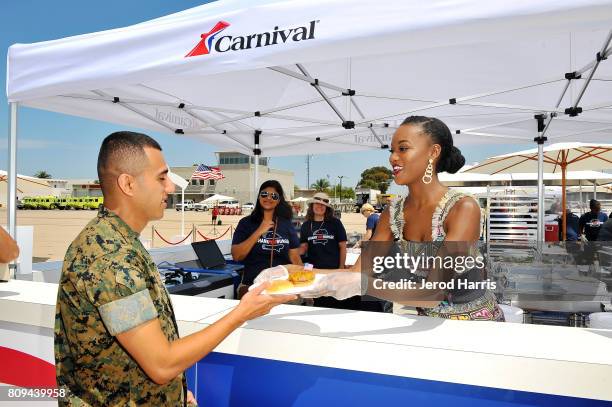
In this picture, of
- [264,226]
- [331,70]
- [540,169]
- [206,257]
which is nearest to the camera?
[264,226]

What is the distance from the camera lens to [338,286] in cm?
168

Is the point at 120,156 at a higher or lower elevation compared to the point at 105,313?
higher

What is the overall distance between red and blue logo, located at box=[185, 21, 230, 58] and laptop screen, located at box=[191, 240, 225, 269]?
3.10m

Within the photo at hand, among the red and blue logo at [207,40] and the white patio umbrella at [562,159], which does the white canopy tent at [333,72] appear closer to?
the red and blue logo at [207,40]

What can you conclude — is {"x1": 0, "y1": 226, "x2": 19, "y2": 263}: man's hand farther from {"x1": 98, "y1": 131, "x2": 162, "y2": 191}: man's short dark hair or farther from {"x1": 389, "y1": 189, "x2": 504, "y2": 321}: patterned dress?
{"x1": 389, "y1": 189, "x2": 504, "y2": 321}: patterned dress

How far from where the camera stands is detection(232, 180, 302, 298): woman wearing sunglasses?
3.81 metres

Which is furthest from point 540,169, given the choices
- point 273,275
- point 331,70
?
point 273,275

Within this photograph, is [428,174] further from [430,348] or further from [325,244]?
[325,244]

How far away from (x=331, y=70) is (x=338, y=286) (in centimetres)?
320

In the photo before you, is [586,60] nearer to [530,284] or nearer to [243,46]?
[530,284]

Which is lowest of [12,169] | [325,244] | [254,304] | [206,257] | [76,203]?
[206,257]

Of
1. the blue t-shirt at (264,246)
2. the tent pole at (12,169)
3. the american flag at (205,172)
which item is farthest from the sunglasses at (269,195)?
the american flag at (205,172)

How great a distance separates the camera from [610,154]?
28.5 ft

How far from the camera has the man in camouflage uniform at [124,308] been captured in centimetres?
105
